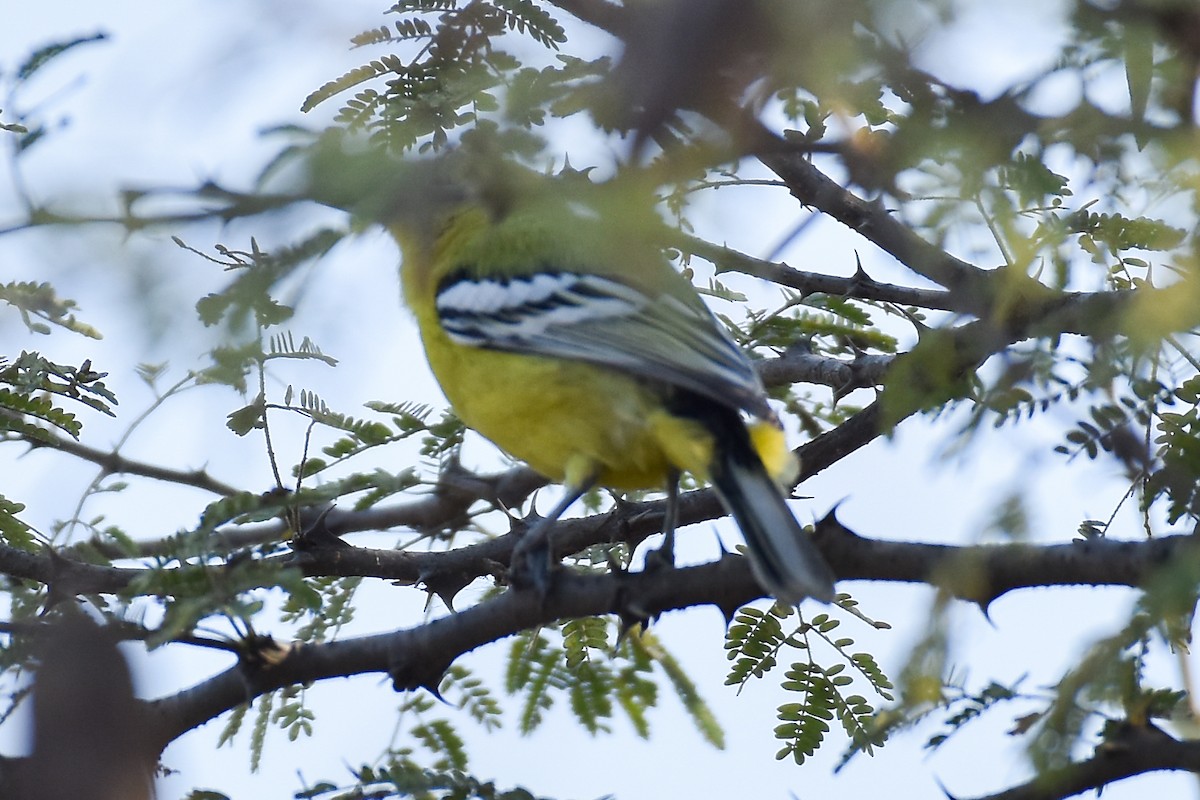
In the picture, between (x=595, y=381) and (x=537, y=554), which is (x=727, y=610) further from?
(x=595, y=381)

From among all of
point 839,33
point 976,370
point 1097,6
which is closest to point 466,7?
point 839,33

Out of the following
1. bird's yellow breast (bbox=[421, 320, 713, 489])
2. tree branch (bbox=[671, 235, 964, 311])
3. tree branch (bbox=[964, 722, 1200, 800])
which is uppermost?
tree branch (bbox=[671, 235, 964, 311])

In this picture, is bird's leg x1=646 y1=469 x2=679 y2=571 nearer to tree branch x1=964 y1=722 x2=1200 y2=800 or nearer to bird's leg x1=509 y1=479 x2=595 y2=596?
bird's leg x1=509 y1=479 x2=595 y2=596

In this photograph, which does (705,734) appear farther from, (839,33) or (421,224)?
(839,33)

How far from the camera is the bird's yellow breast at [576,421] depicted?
373cm

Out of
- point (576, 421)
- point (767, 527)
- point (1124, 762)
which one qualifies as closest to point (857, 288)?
point (576, 421)

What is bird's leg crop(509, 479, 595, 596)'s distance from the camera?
125 inches

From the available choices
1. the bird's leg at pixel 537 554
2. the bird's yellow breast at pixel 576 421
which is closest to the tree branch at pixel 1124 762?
the bird's leg at pixel 537 554

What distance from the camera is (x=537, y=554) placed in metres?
3.42

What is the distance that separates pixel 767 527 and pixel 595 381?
91 cm

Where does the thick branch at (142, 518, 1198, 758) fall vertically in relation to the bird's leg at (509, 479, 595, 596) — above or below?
below

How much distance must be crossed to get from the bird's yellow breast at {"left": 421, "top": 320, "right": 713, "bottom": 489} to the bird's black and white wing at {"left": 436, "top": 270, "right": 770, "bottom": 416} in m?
0.05

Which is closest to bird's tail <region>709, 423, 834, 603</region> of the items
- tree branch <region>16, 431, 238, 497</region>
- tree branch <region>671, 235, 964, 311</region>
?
tree branch <region>671, 235, 964, 311</region>

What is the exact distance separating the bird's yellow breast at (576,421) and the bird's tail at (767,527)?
0.41 ft
